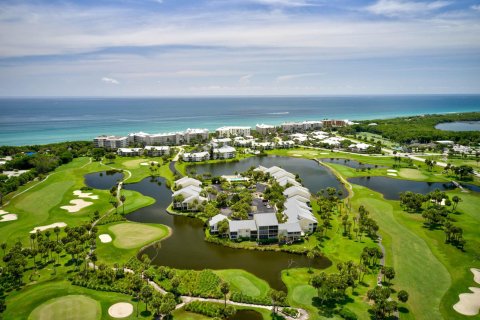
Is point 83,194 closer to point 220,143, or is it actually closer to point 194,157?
point 194,157

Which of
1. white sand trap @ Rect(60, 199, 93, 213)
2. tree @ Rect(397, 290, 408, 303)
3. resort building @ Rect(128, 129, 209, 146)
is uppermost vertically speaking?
resort building @ Rect(128, 129, 209, 146)

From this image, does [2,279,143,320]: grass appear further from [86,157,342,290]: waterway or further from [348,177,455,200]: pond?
[348,177,455,200]: pond

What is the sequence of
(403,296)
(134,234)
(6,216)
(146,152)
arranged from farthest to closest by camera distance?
1. (146,152)
2. (6,216)
3. (134,234)
4. (403,296)

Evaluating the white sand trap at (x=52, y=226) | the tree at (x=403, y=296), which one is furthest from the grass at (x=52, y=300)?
the tree at (x=403, y=296)

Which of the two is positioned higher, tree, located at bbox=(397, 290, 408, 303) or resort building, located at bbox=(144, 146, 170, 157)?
resort building, located at bbox=(144, 146, 170, 157)

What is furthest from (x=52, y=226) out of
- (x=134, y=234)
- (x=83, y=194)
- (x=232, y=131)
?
(x=232, y=131)

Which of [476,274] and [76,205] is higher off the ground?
[76,205]

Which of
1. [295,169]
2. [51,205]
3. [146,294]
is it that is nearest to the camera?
[146,294]

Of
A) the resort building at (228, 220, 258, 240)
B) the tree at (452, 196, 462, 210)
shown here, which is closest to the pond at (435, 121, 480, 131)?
the tree at (452, 196, 462, 210)

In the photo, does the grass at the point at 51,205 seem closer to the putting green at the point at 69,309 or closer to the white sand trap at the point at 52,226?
the white sand trap at the point at 52,226
